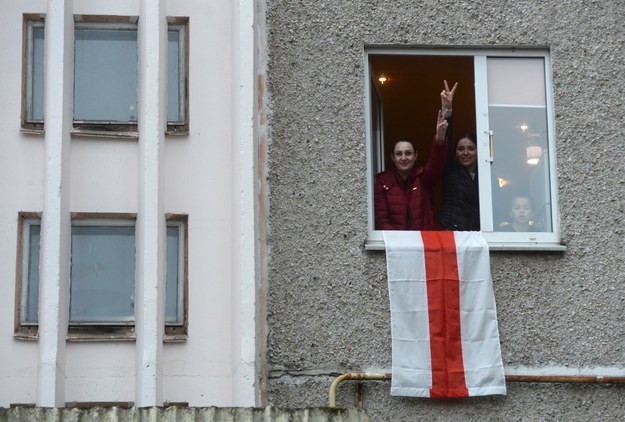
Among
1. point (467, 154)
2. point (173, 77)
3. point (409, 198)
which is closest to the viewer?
point (173, 77)

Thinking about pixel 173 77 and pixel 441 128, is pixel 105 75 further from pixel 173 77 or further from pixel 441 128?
pixel 441 128

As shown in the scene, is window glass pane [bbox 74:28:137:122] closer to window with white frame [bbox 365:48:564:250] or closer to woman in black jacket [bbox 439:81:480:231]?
window with white frame [bbox 365:48:564:250]

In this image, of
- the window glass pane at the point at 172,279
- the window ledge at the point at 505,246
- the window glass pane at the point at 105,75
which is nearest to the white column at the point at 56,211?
the window glass pane at the point at 105,75

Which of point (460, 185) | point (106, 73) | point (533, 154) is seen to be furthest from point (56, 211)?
point (533, 154)

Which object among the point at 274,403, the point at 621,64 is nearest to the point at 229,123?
the point at 274,403

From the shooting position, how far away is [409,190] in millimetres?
11797

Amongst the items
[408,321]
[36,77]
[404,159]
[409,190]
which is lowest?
[408,321]

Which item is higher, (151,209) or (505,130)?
(505,130)

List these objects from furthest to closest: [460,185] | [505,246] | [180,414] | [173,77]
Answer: [460,185] → [173,77] → [505,246] → [180,414]

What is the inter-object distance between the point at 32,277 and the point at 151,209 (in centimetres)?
109

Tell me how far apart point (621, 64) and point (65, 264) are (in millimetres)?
4823

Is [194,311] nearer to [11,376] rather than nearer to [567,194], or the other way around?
[11,376]

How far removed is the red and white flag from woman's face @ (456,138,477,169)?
0.89 meters

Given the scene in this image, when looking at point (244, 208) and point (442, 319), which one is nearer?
point (244, 208)
